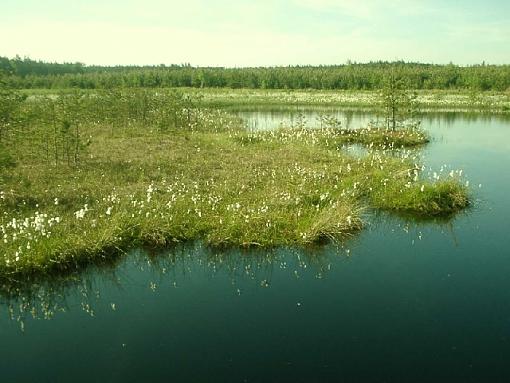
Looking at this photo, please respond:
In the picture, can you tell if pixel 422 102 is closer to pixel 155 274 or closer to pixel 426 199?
pixel 426 199

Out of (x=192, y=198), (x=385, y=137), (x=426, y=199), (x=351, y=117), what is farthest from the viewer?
(x=351, y=117)

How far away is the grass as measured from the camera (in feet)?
41.8

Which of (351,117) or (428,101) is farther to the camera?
(428,101)

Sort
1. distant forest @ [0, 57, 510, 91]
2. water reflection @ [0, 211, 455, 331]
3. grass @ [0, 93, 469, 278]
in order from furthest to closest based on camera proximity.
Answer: distant forest @ [0, 57, 510, 91], grass @ [0, 93, 469, 278], water reflection @ [0, 211, 455, 331]

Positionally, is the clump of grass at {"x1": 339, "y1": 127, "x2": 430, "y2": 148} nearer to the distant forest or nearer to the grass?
the grass

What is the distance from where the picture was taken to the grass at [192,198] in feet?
41.8

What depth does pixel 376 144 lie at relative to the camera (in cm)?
3145

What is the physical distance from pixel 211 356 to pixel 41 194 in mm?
10657

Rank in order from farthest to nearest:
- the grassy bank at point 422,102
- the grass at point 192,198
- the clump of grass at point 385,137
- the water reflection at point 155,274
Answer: the grassy bank at point 422,102, the clump of grass at point 385,137, the grass at point 192,198, the water reflection at point 155,274

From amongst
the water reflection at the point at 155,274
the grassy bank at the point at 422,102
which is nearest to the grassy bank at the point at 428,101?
the grassy bank at the point at 422,102

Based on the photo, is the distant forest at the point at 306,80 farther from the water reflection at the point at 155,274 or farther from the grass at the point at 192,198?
the water reflection at the point at 155,274

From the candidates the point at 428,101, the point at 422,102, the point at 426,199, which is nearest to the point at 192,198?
the point at 426,199

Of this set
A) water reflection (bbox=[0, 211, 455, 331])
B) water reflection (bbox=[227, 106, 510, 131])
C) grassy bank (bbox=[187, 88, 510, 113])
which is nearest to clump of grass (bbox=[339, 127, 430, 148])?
water reflection (bbox=[227, 106, 510, 131])

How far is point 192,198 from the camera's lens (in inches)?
607
